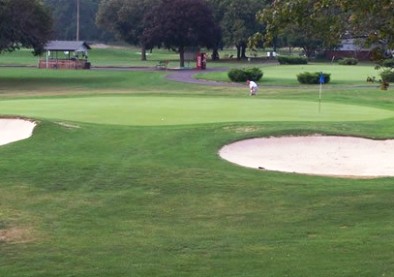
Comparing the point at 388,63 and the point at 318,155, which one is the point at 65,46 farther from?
the point at 388,63

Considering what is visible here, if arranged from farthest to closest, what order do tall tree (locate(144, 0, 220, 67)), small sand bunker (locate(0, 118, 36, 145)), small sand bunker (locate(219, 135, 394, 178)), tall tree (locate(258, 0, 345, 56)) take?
1. tall tree (locate(144, 0, 220, 67))
2. small sand bunker (locate(0, 118, 36, 145))
3. small sand bunker (locate(219, 135, 394, 178))
4. tall tree (locate(258, 0, 345, 56))

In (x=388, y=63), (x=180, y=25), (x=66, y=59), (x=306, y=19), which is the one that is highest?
(x=180, y=25)

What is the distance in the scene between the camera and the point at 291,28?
1091 cm

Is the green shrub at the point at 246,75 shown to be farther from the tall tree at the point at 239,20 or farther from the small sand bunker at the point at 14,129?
the tall tree at the point at 239,20

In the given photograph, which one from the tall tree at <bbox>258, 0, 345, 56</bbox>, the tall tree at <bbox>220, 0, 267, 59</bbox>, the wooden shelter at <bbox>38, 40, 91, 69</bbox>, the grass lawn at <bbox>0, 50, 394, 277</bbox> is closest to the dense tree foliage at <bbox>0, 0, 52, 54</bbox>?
the wooden shelter at <bbox>38, 40, 91, 69</bbox>

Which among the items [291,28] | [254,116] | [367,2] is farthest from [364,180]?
[254,116]

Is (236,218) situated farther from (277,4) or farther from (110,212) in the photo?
(277,4)

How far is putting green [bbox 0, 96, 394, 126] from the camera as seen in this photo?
25.9 metres

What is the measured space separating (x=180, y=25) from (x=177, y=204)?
259 ft

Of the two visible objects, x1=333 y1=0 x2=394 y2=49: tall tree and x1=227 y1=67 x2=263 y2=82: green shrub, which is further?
x1=227 y1=67 x2=263 y2=82: green shrub

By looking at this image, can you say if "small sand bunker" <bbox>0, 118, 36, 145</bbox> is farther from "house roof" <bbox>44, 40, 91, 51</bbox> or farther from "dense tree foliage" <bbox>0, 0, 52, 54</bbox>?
"house roof" <bbox>44, 40, 91, 51</bbox>

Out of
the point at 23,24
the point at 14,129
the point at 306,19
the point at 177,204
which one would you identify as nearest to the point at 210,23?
the point at 23,24

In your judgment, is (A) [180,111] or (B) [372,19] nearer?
(B) [372,19]

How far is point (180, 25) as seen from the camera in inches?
3620
